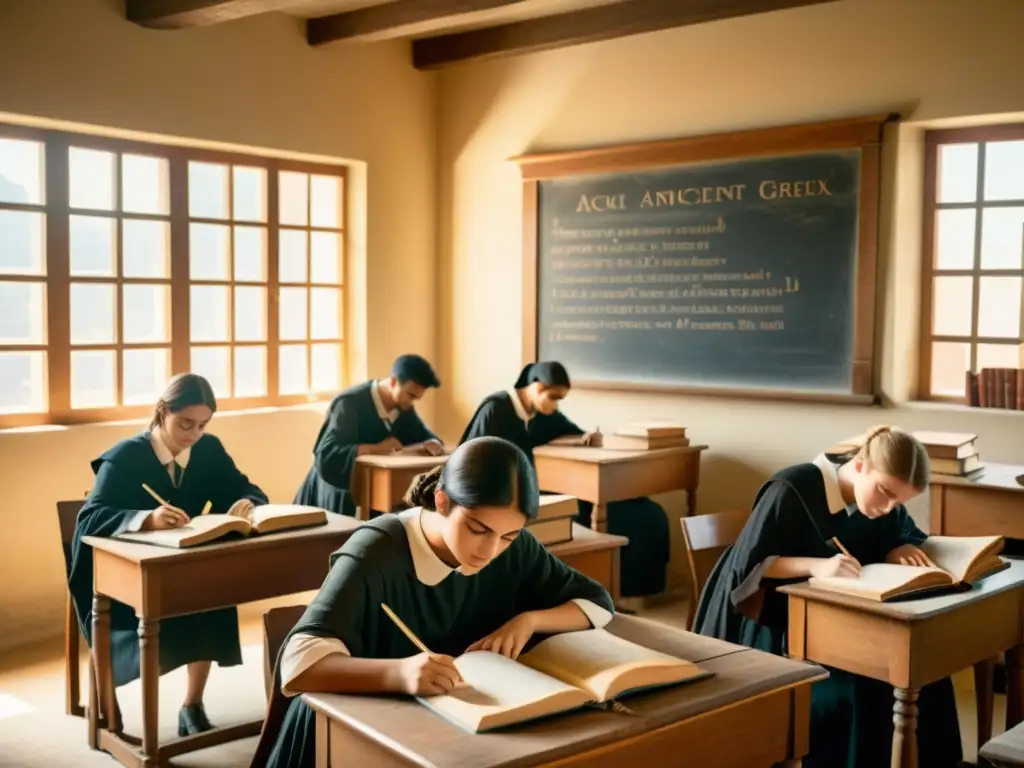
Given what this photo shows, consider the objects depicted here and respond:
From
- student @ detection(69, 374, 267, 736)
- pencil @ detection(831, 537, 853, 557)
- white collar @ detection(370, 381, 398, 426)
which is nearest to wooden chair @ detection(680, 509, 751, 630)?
pencil @ detection(831, 537, 853, 557)

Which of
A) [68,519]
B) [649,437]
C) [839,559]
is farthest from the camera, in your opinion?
[649,437]

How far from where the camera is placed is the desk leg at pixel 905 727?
2521mm

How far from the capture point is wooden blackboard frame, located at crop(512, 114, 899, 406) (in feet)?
16.2

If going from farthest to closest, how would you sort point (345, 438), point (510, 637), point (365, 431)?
point (365, 431) < point (345, 438) < point (510, 637)

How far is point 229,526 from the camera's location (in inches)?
127

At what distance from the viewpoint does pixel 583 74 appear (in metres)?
5.96

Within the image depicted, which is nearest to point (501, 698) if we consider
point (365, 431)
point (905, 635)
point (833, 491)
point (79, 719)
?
point (905, 635)

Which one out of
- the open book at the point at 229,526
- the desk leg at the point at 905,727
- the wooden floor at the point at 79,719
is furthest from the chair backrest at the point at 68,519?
the desk leg at the point at 905,727

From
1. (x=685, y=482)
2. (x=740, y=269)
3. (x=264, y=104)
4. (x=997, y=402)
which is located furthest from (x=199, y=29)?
(x=997, y=402)

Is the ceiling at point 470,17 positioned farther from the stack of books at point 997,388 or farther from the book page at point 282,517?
the book page at point 282,517

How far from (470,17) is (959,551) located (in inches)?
132

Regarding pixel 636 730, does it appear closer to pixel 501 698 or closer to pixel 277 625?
pixel 501 698

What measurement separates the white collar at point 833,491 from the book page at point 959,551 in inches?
9.1

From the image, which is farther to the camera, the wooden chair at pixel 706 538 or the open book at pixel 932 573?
the wooden chair at pixel 706 538
